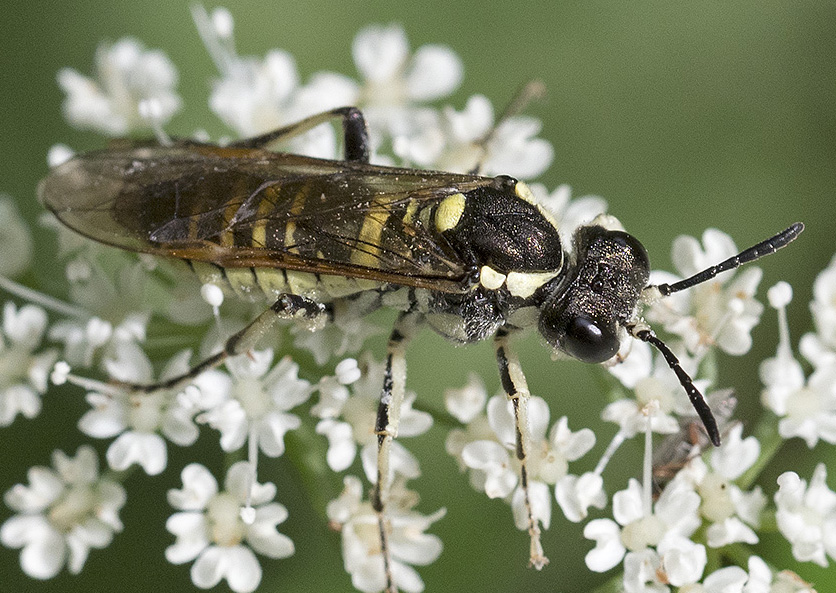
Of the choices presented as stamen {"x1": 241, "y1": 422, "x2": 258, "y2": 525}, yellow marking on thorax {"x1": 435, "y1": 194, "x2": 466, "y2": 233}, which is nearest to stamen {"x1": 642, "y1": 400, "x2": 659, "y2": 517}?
yellow marking on thorax {"x1": 435, "y1": 194, "x2": 466, "y2": 233}

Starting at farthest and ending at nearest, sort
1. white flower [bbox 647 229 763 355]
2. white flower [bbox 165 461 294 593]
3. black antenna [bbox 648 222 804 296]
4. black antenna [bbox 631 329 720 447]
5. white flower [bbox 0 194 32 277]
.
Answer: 1. white flower [bbox 0 194 32 277]
2. white flower [bbox 647 229 763 355]
3. white flower [bbox 165 461 294 593]
4. black antenna [bbox 648 222 804 296]
5. black antenna [bbox 631 329 720 447]

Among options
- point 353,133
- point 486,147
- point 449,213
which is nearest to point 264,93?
point 353,133

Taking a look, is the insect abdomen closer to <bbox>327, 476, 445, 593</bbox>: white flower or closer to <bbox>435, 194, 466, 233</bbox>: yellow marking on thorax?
<bbox>435, 194, 466, 233</bbox>: yellow marking on thorax

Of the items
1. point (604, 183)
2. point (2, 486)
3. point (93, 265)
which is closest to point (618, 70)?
point (604, 183)

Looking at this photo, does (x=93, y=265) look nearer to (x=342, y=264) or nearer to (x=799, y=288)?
(x=342, y=264)

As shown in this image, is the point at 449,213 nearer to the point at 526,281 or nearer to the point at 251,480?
the point at 526,281

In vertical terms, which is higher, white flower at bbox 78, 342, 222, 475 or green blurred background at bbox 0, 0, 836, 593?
green blurred background at bbox 0, 0, 836, 593

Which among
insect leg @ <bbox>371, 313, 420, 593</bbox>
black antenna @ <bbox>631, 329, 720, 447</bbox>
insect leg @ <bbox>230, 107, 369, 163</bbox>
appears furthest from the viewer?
insect leg @ <bbox>230, 107, 369, 163</bbox>
